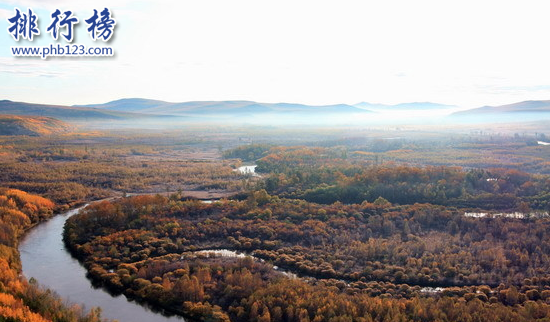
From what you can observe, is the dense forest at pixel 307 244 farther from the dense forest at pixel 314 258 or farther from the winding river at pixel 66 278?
the winding river at pixel 66 278

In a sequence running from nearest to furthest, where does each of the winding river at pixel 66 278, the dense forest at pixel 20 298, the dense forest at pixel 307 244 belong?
the dense forest at pixel 20 298 → the dense forest at pixel 307 244 → the winding river at pixel 66 278

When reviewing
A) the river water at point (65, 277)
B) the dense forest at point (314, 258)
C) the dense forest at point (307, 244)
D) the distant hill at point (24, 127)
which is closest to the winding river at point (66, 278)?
the river water at point (65, 277)

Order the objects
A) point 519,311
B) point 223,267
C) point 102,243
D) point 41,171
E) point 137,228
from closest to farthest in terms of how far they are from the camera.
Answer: point 519,311 → point 223,267 → point 102,243 → point 137,228 → point 41,171

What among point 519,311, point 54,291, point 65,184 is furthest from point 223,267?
point 65,184

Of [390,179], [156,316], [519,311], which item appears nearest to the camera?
[519,311]

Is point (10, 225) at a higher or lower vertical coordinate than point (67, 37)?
lower

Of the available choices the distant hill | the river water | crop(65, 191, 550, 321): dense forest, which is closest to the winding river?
the river water

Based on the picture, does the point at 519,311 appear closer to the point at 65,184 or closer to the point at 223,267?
the point at 223,267

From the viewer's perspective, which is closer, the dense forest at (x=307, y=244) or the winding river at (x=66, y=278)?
the dense forest at (x=307, y=244)

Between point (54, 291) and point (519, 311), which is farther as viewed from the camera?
point (54, 291)

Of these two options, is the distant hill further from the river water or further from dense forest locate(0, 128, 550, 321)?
the river water
